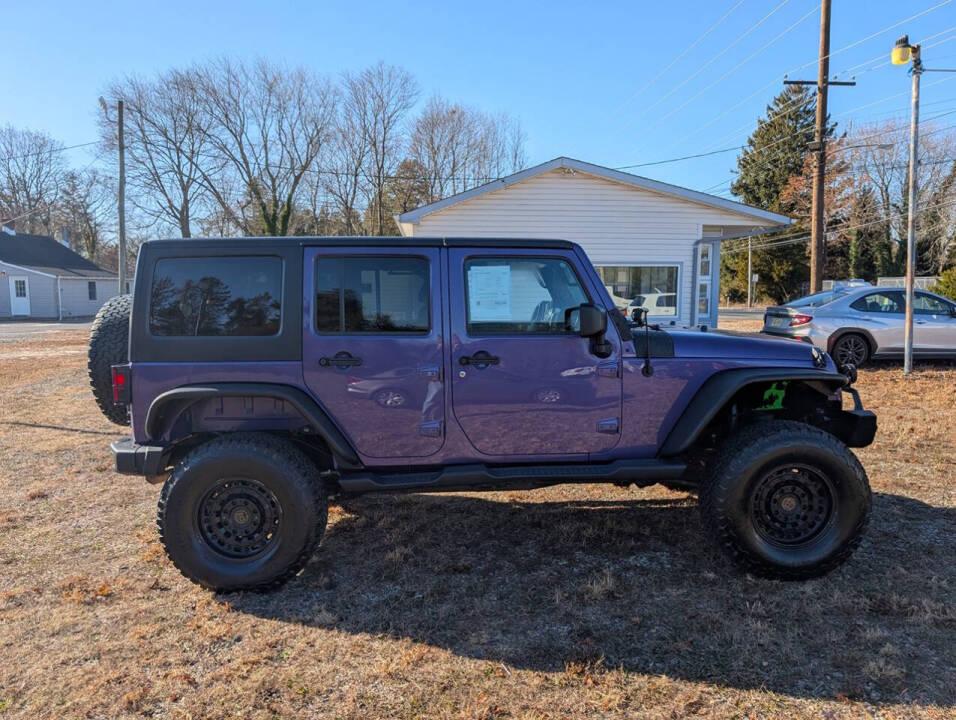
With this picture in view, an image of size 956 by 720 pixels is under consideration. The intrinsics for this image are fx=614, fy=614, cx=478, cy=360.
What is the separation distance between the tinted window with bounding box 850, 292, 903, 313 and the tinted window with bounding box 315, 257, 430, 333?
10.1 metres

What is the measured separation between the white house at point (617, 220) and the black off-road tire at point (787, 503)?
1106 cm

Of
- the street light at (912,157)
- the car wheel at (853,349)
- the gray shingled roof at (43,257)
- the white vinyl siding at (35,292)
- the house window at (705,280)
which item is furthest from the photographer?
the gray shingled roof at (43,257)

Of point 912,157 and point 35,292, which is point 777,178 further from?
point 35,292

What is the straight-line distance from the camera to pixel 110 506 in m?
4.86

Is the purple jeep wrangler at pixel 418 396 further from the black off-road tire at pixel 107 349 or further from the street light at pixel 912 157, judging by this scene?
the street light at pixel 912 157

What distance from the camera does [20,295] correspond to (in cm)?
3497

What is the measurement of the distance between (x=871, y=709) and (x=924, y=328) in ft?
34.5

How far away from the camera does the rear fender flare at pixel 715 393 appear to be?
139 inches

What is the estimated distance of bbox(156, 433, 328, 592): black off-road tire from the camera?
132 inches

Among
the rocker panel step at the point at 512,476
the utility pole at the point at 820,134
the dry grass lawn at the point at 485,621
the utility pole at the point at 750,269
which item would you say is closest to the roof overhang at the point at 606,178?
the utility pole at the point at 820,134

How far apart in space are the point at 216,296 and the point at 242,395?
607mm

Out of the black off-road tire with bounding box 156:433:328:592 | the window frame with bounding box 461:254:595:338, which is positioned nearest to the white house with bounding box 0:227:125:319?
the black off-road tire with bounding box 156:433:328:592

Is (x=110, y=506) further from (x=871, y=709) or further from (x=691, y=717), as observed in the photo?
(x=871, y=709)

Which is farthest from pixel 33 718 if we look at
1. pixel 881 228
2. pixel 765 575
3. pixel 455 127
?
pixel 881 228
